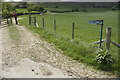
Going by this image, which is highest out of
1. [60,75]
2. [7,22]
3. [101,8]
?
[101,8]

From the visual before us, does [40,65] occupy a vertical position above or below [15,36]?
below

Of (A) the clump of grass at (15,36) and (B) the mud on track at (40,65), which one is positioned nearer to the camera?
(B) the mud on track at (40,65)

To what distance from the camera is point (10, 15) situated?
15.7m

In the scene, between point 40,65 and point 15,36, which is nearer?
point 40,65

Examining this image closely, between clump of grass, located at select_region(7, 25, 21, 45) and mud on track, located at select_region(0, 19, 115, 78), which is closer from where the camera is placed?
mud on track, located at select_region(0, 19, 115, 78)

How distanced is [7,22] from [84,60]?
40.3 feet

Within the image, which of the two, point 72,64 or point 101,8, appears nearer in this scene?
point 72,64

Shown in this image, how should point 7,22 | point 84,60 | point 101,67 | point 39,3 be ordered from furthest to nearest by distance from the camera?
point 7,22
point 39,3
point 84,60
point 101,67

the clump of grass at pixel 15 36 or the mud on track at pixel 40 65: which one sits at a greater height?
the clump of grass at pixel 15 36

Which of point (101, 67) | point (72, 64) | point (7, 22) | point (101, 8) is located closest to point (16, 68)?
point (72, 64)

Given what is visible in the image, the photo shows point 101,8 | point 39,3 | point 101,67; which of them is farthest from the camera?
point 101,8

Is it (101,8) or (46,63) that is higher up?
(101,8)

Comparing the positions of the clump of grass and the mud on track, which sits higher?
the clump of grass

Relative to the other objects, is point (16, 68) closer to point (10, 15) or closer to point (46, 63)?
point (46, 63)
